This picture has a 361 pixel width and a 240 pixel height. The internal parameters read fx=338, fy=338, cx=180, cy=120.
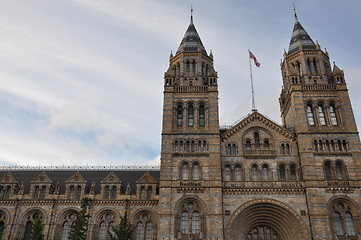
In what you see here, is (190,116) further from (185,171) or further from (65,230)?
(65,230)

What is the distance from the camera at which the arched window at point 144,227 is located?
140 ft

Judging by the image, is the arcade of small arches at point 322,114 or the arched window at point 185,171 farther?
the arcade of small arches at point 322,114

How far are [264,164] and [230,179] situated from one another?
180 inches

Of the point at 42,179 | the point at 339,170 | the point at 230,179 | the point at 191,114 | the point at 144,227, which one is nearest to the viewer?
the point at 339,170

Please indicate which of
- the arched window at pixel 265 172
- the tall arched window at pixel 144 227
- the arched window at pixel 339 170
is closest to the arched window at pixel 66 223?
the tall arched window at pixel 144 227

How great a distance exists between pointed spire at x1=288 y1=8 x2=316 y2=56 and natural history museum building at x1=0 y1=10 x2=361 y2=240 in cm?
19

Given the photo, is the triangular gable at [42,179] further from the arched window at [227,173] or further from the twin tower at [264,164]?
the arched window at [227,173]

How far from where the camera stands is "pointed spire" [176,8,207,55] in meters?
48.8

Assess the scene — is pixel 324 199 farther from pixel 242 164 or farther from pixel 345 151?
pixel 242 164

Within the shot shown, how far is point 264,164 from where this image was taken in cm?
4103

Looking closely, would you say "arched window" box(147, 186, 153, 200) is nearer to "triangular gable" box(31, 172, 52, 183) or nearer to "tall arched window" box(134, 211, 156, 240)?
"tall arched window" box(134, 211, 156, 240)

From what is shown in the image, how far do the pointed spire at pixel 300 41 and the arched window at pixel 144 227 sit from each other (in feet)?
100

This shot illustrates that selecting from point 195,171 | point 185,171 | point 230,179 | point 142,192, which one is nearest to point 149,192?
point 142,192

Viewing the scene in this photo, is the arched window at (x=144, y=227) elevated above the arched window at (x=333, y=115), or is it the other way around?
the arched window at (x=333, y=115)
